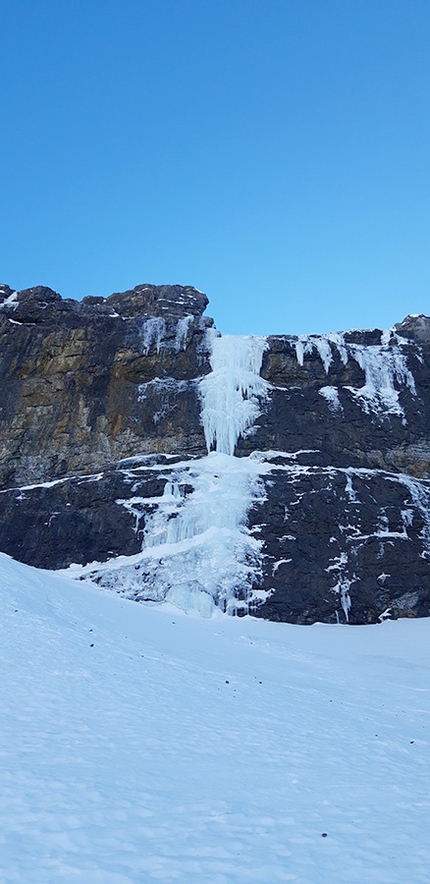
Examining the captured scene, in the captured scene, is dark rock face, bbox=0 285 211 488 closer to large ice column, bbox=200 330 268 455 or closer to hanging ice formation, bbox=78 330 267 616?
large ice column, bbox=200 330 268 455

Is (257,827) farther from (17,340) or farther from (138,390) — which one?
(17,340)

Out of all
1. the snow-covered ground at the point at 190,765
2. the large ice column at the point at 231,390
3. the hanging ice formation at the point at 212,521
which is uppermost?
the large ice column at the point at 231,390

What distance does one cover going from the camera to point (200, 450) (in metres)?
28.7

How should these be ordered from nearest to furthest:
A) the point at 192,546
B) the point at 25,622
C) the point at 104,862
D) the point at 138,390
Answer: the point at 104,862 → the point at 25,622 → the point at 192,546 → the point at 138,390

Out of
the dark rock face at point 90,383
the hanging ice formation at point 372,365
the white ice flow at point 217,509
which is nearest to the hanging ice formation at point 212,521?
the white ice flow at point 217,509

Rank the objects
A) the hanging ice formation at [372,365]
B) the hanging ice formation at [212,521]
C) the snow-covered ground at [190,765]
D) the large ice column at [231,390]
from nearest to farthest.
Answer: the snow-covered ground at [190,765] → the hanging ice formation at [212,521] → the large ice column at [231,390] → the hanging ice formation at [372,365]

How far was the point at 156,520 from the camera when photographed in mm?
24609

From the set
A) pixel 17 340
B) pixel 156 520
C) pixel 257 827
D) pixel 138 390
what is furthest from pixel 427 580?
pixel 17 340

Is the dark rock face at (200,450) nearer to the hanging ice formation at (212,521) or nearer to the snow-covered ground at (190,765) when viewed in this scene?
the hanging ice formation at (212,521)

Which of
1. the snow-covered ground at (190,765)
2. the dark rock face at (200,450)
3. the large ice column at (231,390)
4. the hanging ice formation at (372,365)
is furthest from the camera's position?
the hanging ice formation at (372,365)

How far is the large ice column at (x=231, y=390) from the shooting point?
28859 millimetres

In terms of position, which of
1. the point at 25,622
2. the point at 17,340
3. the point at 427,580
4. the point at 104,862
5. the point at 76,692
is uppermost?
the point at 17,340

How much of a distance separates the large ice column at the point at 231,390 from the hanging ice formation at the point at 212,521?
0.16ft

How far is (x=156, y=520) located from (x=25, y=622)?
1493 centimetres
